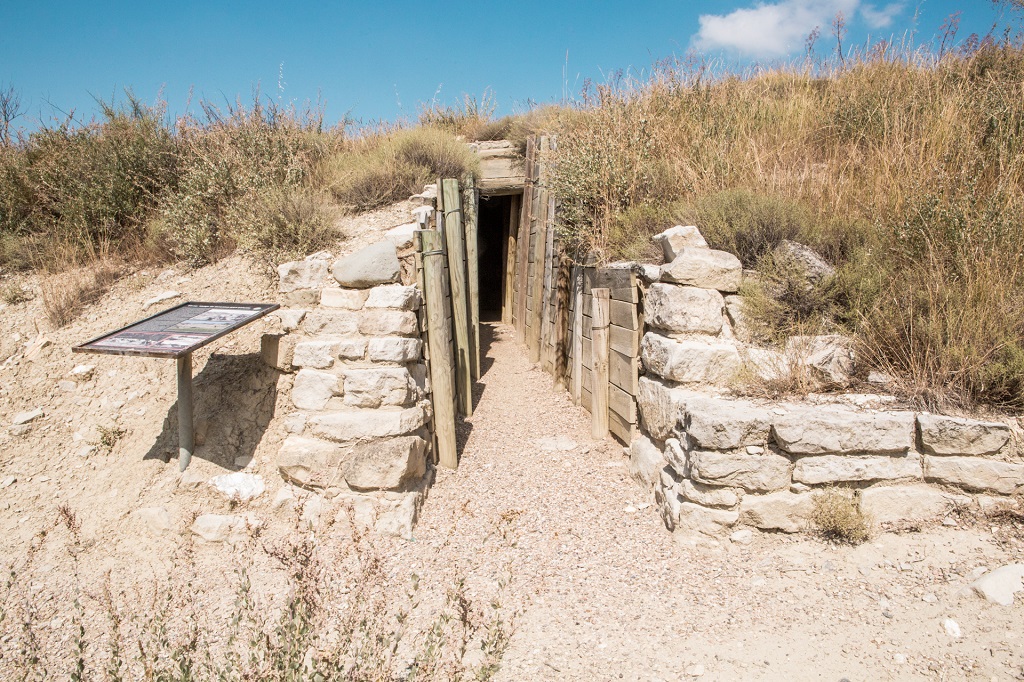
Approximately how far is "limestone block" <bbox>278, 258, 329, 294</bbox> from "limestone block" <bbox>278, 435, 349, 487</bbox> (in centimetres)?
116

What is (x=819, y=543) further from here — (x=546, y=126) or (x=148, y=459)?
(x=546, y=126)

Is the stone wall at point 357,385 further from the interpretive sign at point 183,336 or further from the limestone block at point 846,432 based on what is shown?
the limestone block at point 846,432

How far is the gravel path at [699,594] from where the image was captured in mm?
2969

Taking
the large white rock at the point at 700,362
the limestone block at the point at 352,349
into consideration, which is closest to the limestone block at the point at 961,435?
the large white rock at the point at 700,362

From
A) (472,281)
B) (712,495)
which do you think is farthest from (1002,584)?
(472,281)

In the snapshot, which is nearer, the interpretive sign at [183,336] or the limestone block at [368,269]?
the interpretive sign at [183,336]

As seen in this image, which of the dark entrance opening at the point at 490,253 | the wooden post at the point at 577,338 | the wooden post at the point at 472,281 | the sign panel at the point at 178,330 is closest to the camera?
the sign panel at the point at 178,330

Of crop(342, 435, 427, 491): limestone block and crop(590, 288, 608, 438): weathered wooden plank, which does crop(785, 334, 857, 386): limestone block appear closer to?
crop(590, 288, 608, 438): weathered wooden plank

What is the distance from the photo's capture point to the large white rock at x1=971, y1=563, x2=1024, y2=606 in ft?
10.3

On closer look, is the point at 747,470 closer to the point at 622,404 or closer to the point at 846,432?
the point at 846,432

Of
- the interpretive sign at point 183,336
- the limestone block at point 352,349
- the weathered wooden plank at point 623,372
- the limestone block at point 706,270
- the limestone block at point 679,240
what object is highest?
the limestone block at point 679,240

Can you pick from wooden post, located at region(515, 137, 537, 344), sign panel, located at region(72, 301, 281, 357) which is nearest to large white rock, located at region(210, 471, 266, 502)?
sign panel, located at region(72, 301, 281, 357)

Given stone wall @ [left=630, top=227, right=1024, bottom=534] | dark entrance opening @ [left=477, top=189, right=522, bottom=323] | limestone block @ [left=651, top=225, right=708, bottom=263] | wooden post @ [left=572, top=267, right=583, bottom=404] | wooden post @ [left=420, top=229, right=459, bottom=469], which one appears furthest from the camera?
dark entrance opening @ [left=477, top=189, right=522, bottom=323]

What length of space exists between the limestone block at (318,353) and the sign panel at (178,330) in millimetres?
→ 358
